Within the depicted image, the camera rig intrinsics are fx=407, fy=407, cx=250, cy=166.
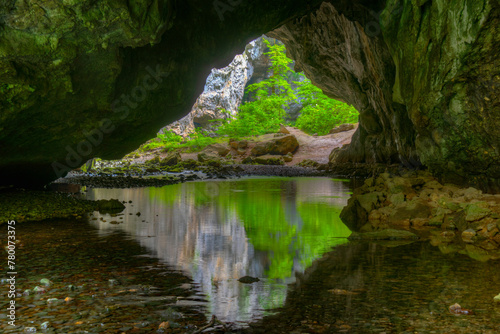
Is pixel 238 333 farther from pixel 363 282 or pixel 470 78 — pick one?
pixel 470 78

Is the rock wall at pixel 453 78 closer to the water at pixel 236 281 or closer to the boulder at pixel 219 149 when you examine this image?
the water at pixel 236 281

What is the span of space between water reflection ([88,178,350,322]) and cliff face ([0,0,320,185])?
2043 mm

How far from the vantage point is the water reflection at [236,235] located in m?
4.23

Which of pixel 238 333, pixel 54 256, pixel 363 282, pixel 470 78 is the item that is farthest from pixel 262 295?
pixel 470 78

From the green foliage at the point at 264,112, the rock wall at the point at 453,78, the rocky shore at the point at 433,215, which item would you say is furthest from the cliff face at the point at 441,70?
the green foliage at the point at 264,112

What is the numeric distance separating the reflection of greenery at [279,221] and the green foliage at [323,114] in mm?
23565

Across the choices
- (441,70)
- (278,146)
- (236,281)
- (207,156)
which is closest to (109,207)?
(236,281)

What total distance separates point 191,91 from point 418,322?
8.88 m

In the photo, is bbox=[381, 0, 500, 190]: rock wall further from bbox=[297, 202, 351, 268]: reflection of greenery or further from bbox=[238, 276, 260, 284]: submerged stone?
bbox=[238, 276, 260, 284]: submerged stone

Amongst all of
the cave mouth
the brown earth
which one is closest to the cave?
the cave mouth

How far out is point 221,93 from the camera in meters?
48.6

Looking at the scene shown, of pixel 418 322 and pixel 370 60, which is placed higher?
pixel 370 60

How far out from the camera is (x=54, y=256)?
5.44 meters

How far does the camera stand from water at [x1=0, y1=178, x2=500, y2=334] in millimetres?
3355
